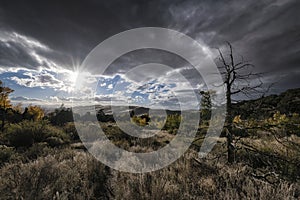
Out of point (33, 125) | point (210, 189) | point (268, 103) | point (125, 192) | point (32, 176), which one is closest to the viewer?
point (125, 192)

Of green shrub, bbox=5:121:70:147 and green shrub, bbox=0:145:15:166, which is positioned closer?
green shrub, bbox=0:145:15:166

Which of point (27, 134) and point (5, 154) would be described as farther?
point (27, 134)

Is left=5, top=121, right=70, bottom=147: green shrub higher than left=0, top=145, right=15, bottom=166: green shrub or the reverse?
higher

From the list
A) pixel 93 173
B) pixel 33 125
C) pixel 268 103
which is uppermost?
pixel 268 103

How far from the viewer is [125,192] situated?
2.46 metres

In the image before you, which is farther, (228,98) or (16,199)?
(228,98)

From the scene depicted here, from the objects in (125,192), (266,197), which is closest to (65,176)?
(125,192)

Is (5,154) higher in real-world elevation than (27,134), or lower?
lower

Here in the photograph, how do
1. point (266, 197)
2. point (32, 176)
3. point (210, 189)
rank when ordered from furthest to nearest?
point (32, 176), point (210, 189), point (266, 197)

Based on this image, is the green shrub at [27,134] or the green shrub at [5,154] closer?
the green shrub at [5,154]

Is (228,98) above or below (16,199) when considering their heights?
above

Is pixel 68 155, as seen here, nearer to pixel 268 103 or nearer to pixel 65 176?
pixel 65 176

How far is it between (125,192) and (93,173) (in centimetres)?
140

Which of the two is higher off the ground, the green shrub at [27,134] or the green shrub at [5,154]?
the green shrub at [27,134]
